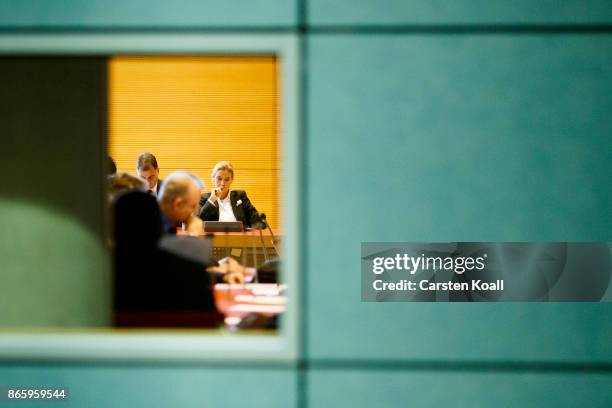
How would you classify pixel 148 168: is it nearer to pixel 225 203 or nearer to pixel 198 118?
pixel 225 203

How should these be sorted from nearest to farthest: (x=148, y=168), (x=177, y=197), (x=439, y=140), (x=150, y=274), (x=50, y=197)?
(x=439, y=140), (x=50, y=197), (x=150, y=274), (x=177, y=197), (x=148, y=168)

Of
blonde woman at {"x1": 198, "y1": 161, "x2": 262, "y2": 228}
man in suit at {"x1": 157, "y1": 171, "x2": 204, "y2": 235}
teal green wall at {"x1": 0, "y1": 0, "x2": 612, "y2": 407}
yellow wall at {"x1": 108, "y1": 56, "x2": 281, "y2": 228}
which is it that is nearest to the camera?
teal green wall at {"x1": 0, "y1": 0, "x2": 612, "y2": 407}

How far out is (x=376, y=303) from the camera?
2.05 metres

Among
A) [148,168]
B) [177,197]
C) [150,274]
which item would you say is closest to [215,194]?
[148,168]

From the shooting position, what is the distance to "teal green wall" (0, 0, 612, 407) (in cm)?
202

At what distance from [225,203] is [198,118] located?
127 inches

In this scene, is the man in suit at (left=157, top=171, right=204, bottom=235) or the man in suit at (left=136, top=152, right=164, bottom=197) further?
the man in suit at (left=136, top=152, right=164, bottom=197)

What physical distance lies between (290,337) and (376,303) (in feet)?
1.09

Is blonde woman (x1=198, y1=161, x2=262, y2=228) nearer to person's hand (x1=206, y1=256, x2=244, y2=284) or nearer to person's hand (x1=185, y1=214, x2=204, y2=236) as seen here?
person's hand (x1=206, y1=256, x2=244, y2=284)

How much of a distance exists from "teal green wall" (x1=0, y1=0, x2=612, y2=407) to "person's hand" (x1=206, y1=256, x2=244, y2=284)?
3.85 ft

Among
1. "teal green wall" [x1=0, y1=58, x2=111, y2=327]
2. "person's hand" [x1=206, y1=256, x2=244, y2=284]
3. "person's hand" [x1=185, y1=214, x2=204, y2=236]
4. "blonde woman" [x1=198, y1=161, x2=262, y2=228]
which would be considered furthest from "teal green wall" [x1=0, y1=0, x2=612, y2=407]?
"blonde woman" [x1=198, y1=161, x2=262, y2=228]

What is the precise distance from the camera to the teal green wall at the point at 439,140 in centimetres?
202

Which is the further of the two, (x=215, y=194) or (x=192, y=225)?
(x=215, y=194)

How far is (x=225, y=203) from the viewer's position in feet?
17.0
